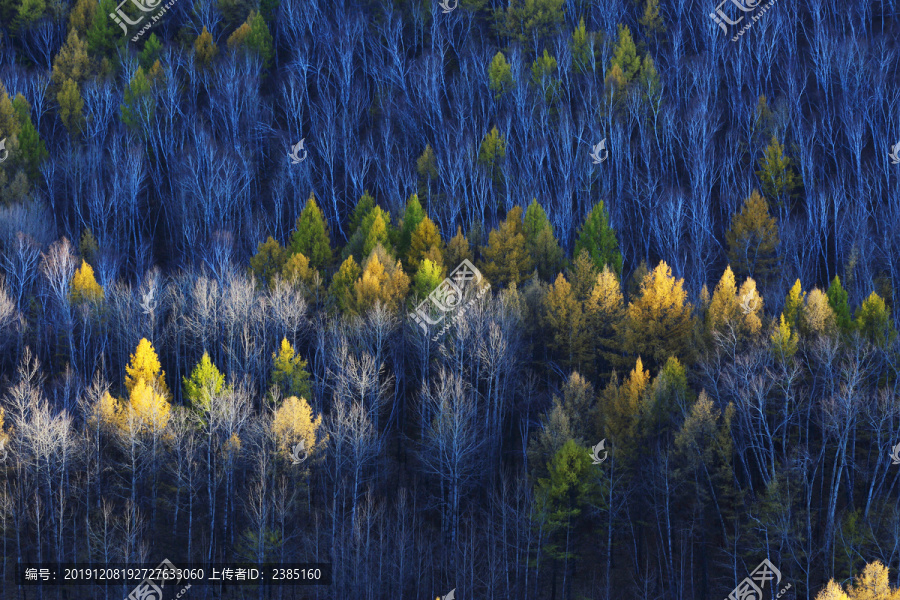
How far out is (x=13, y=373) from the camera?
43.0 metres

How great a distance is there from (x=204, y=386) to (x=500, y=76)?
38247mm


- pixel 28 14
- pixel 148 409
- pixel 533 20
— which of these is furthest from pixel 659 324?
pixel 28 14

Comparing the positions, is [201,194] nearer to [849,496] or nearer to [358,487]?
[358,487]

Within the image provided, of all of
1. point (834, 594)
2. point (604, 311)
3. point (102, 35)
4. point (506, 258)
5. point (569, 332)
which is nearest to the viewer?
point (834, 594)

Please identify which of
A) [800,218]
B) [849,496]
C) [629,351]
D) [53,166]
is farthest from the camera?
[53,166]

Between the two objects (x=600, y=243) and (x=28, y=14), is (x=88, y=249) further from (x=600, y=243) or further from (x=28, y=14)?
(x=28, y=14)

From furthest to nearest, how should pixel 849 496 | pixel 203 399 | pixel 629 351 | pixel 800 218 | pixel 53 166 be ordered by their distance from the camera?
1. pixel 53 166
2. pixel 800 218
3. pixel 629 351
4. pixel 203 399
5. pixel 849 496

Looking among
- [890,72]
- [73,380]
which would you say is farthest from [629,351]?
[890,72]

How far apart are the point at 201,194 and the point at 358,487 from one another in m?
27.8

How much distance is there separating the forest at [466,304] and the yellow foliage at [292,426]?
0.17m

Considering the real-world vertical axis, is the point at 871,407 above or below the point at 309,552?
above

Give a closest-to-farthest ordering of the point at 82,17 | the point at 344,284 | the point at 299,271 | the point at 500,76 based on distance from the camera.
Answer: the point at 344,284
the point at 299,271
the point at 500,76
the point at 82,17

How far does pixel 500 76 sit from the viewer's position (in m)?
66.0

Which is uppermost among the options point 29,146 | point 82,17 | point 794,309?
point 82,17
